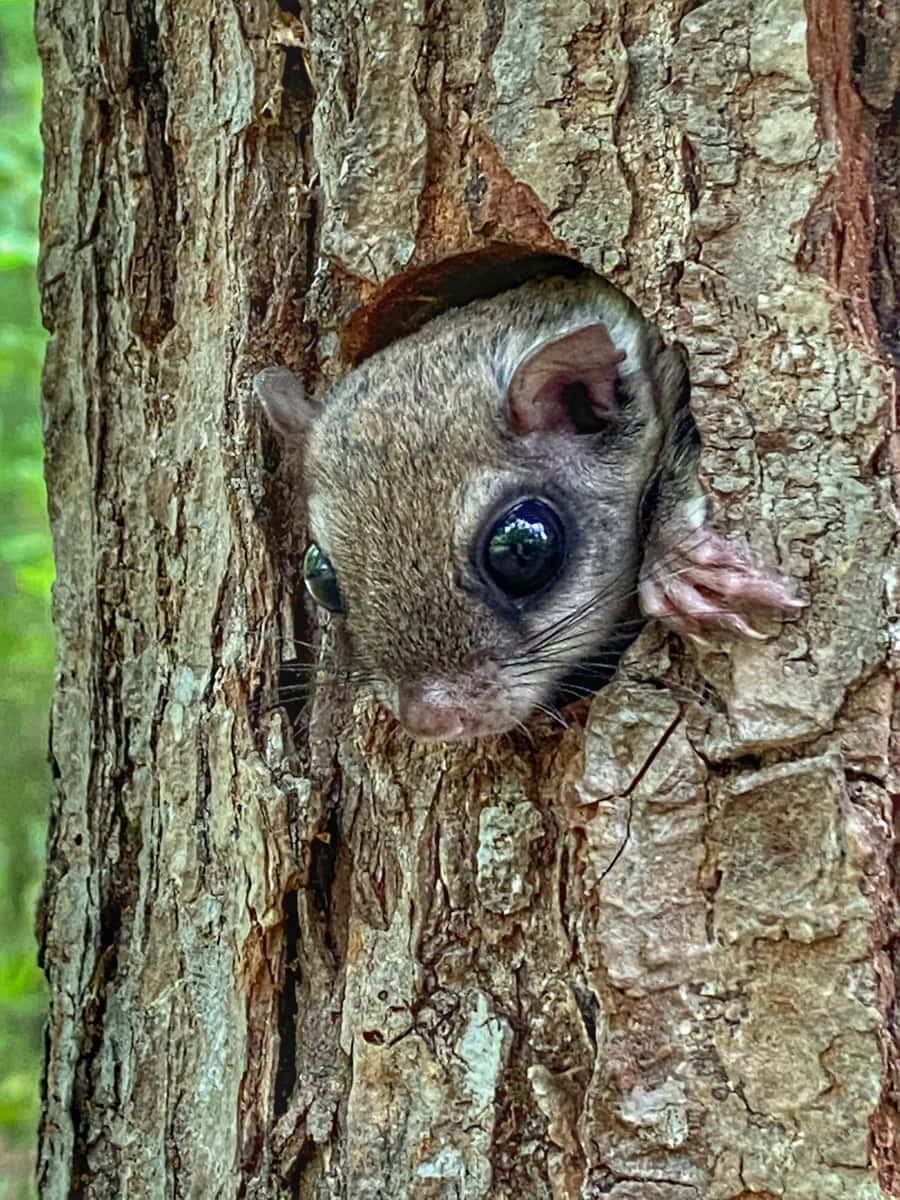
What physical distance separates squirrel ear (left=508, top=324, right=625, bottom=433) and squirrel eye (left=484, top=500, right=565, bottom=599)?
16 cm

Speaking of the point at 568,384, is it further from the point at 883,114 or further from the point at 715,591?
the point at 883,114

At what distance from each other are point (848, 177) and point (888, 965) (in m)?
1.12

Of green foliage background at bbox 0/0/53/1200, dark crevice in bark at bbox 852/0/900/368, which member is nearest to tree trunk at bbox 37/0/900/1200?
dark crevice in bark at bbox 852/0/900/368

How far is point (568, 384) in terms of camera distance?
81.1 inches

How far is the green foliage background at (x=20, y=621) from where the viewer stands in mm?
4023

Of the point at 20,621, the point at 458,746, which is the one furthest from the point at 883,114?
the point at 20,621

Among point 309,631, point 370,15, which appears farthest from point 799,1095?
point 370,15

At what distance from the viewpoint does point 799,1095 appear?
5.34 ft

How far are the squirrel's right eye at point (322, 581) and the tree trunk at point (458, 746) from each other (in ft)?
0.24

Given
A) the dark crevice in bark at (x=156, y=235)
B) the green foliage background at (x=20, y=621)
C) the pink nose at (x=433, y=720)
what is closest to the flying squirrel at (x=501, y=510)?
the pink nose at (x=433, y=720)

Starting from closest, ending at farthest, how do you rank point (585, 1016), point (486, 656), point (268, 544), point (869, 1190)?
point (869, 1190) → point (585, 1016) → point (486, 656) → point (268, 544)

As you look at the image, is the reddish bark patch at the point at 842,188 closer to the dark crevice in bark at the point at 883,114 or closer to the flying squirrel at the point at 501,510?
the dark crevice in bark at the point at 883,114

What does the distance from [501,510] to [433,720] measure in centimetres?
36

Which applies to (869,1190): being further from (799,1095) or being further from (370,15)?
(370,15)
